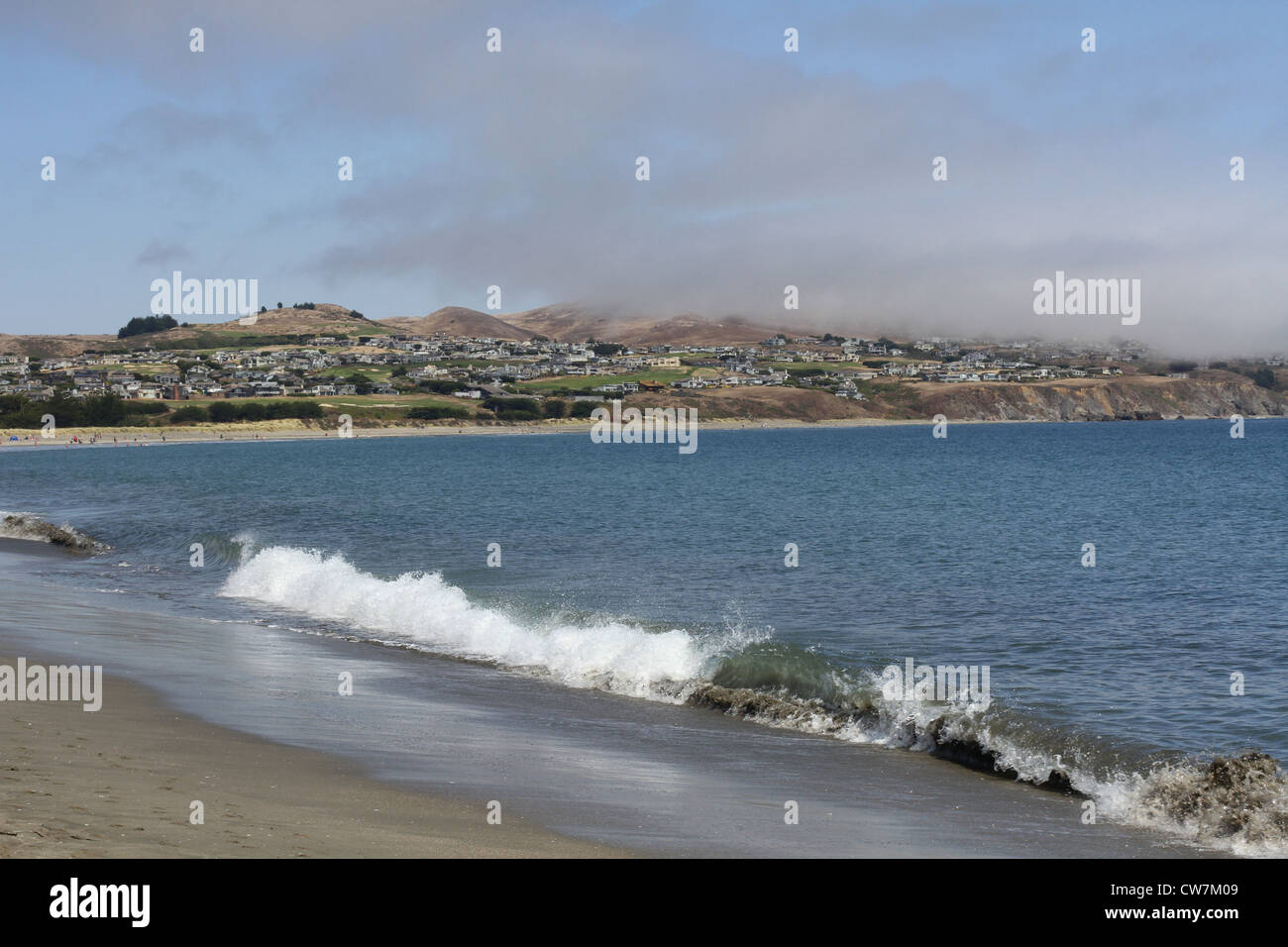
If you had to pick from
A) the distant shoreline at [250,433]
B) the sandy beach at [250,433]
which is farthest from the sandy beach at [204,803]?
the sandy beach at [250,433]

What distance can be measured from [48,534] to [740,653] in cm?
3231

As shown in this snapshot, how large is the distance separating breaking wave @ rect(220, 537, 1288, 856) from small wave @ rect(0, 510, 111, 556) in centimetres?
1340

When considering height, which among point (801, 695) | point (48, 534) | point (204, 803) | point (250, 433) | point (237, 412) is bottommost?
point (801, 695)

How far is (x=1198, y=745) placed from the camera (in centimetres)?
1380

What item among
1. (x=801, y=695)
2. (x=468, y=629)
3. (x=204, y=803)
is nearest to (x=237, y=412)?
(x=468, y=629)

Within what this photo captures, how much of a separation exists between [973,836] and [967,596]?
15.9 metres

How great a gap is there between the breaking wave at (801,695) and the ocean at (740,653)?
0.05 m

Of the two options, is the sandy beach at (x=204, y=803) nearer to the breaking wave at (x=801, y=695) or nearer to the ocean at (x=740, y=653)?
the ocean at (x=740, y=653)

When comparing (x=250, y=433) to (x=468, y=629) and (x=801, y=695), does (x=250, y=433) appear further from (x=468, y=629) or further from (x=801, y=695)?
(x=801, y=695)

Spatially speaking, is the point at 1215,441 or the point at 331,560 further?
the point at 1215,441

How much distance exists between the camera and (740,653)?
19453mm

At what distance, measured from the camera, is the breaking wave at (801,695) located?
39.4ft

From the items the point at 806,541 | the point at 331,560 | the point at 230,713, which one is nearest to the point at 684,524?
the point at 806,541
